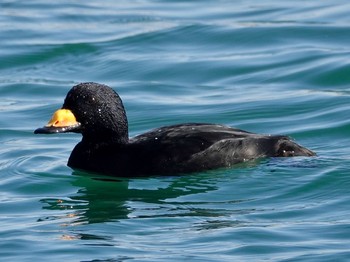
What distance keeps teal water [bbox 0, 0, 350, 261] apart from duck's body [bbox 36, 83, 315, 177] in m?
0.12

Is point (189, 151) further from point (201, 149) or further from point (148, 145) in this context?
point (148, 145)

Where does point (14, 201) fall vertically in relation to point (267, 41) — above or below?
below

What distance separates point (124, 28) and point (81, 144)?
785 centimetres

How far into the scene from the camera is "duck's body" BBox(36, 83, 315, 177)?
12.4m

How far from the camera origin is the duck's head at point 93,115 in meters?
12.7

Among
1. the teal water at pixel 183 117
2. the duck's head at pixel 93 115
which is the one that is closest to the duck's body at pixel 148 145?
the duck's head at pixel 93 115

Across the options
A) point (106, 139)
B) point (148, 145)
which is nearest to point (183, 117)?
point (106, 139)

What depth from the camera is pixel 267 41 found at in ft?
63.8

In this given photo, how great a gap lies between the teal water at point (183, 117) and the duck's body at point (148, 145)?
12 cm

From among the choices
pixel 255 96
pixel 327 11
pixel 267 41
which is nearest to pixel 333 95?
pixel 255 96

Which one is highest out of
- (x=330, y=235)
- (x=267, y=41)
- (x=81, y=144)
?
(x=267, y=41)

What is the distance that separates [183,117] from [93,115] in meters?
2.92

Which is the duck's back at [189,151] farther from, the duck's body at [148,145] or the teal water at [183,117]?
the teal water at [183,117]

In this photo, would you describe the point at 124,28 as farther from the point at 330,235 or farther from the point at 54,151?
the point at 330,235
